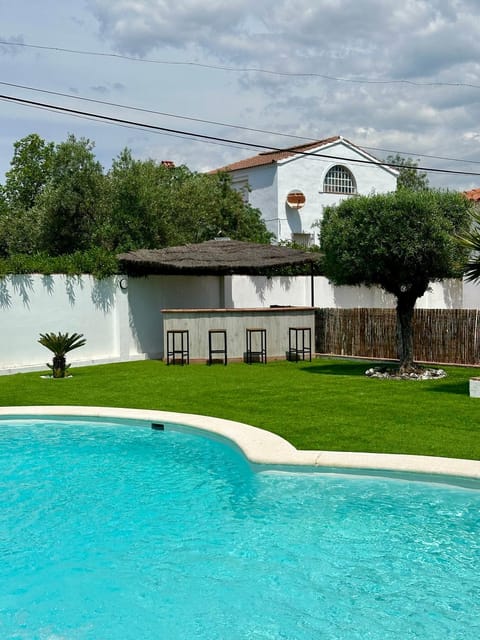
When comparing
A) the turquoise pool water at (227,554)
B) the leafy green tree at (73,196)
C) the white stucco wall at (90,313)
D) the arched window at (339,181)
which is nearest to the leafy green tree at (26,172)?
the arched window at (339,181)

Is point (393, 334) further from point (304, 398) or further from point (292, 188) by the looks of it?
point (292, 188)

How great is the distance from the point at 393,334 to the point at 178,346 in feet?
20.6

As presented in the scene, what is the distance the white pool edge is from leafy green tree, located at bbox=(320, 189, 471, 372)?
20.4ft

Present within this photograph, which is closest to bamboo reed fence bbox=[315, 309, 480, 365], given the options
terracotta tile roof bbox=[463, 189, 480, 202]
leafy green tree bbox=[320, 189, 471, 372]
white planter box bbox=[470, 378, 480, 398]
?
leafy green tree bbox=[320, 189, 471, 372]

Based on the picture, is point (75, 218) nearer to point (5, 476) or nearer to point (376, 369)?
point (376, 369)

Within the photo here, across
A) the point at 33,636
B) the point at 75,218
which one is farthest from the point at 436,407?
the point at 75,218

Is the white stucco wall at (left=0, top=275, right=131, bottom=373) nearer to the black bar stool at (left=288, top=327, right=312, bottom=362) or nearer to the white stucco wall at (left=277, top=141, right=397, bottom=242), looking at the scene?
the black bar stool at (left=288, top=327, right=312, bottom=362)

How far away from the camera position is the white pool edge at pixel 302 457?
8320 millimetres

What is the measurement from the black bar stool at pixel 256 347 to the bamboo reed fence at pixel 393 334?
6.95 ft

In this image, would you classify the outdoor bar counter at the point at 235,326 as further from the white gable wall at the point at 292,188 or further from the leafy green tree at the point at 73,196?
the white gable wall at the point at 292,188

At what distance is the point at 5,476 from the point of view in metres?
9.84

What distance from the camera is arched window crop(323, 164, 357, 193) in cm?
3859

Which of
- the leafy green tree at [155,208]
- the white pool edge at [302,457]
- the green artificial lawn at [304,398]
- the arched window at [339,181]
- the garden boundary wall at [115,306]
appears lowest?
the white pool edge at [302,457]

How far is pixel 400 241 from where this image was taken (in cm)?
1536
